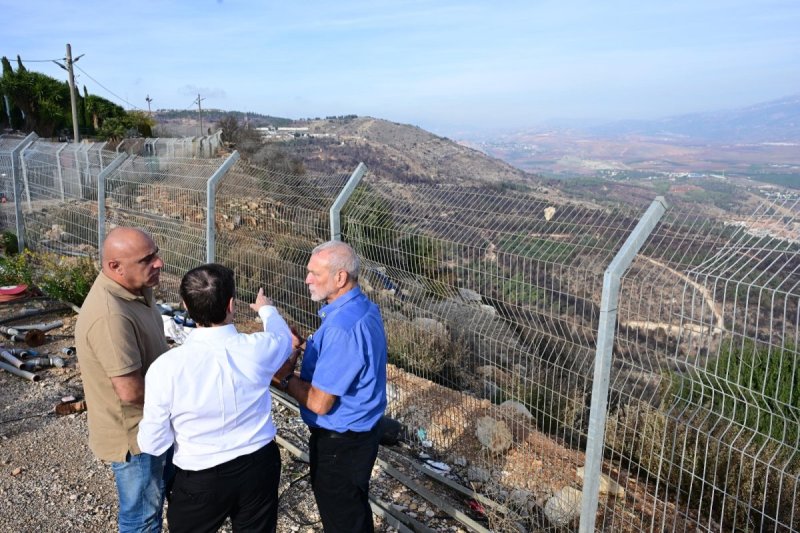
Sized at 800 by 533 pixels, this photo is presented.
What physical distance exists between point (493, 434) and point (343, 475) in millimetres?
1853

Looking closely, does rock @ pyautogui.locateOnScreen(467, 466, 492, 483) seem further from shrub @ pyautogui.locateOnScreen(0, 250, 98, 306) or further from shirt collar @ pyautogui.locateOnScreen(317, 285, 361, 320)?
shrub @ pyautogui.locateOnScreen(0, 250, 98, 306)

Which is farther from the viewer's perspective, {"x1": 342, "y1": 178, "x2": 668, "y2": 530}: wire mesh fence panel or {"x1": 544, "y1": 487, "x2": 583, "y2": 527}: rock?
{"x1": 544, "y1": 487, "x2": 583, "y2": 527}: rock

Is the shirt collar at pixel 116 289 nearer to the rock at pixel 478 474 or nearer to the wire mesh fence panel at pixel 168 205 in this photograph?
the rock at pixel 478 474

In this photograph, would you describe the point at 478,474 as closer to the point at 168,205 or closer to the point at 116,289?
the point at 116,289

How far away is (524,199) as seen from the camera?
12.5 feet

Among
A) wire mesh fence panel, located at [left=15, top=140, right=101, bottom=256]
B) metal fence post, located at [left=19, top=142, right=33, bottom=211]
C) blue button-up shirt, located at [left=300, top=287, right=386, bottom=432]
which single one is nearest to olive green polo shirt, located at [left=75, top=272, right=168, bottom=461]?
blue button-up shirt, located at [left=300, top=287, right=386, bottom=432]

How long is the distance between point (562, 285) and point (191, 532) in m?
2.28

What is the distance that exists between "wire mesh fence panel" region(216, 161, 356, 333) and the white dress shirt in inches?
114

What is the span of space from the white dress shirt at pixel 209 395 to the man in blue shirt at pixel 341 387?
22 cm

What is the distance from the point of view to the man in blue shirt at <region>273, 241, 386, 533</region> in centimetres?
264

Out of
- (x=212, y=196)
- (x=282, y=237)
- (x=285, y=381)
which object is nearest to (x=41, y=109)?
(x=212, y=196)

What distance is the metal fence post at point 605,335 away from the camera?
2850 millimetres

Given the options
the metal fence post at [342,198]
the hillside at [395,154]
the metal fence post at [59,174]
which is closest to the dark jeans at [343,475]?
the metal fence post at [342,198]

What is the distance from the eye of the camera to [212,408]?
241 cm
